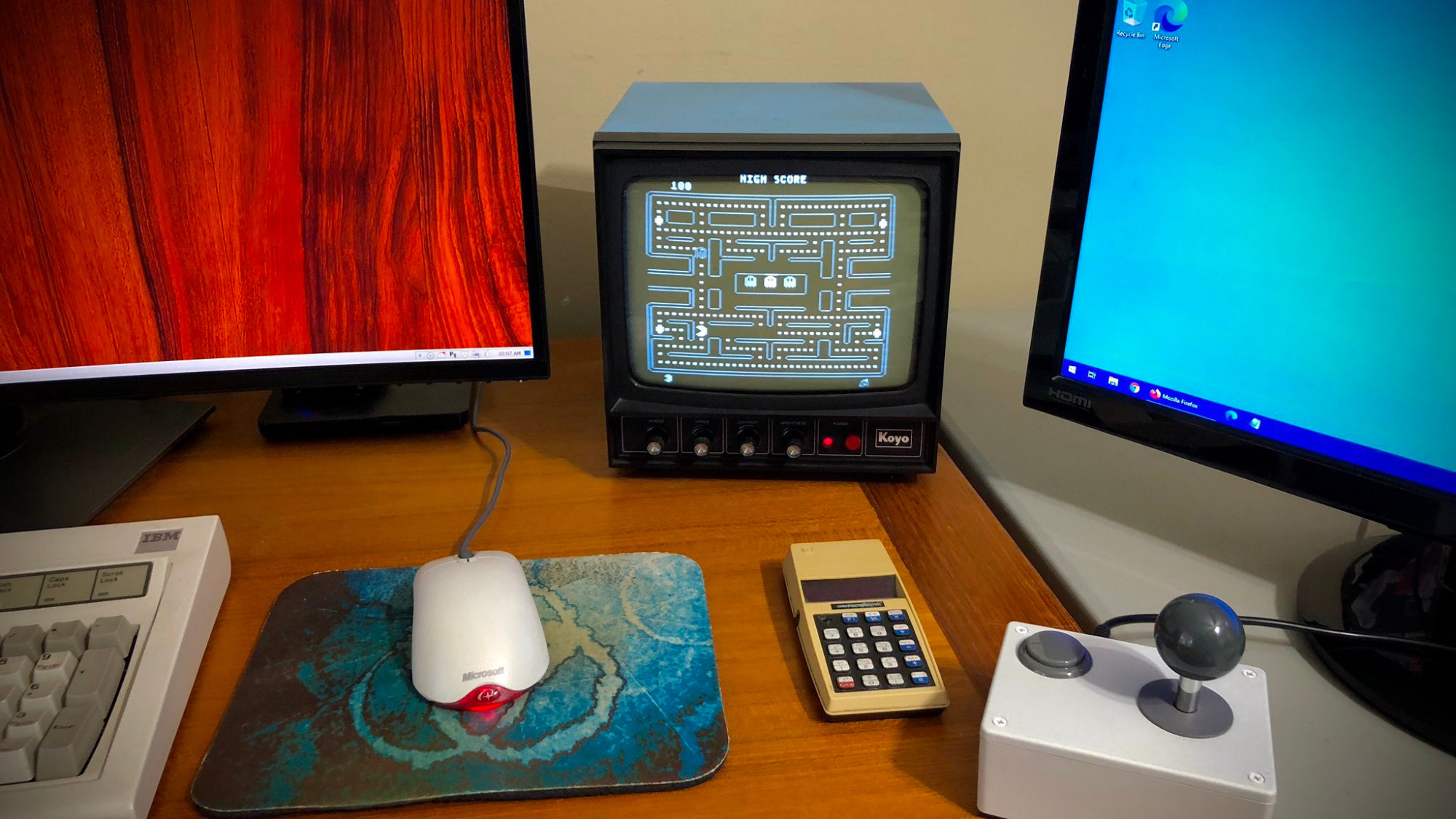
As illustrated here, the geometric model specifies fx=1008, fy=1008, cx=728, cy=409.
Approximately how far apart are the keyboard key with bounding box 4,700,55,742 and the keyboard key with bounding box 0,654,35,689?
0.04ft

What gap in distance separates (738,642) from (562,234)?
2.01 feet

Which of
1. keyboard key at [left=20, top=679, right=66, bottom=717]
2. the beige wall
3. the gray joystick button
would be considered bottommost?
keyboard key at [left=20, top=679, right=66, bottom=717]

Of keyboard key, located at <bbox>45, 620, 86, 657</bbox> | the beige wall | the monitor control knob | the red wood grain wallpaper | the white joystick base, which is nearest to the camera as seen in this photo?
the white joystick base

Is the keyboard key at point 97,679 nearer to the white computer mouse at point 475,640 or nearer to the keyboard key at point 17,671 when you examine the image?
the keyboard key at point 17,671

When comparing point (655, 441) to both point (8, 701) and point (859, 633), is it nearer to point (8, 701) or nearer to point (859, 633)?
point (859, 633)

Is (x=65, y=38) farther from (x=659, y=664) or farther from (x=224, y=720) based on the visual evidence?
(x=659, y=664)

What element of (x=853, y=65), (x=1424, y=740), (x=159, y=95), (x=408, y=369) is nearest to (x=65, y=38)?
(x=159, y=95)

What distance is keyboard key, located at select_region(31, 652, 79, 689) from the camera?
58 centimetres

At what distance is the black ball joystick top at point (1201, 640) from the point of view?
0.51 m

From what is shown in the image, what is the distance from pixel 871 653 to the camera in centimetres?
65

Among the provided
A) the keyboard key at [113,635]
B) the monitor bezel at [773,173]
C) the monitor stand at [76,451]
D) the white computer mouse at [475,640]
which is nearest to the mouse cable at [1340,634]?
the monitor bezel at [773,173]

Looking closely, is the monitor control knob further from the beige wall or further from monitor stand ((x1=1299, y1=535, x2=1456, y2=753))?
monitor stand ((x1=1299, y1=535, x2=1456, y2=753))

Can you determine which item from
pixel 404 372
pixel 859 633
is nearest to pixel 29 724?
pixel 404 372

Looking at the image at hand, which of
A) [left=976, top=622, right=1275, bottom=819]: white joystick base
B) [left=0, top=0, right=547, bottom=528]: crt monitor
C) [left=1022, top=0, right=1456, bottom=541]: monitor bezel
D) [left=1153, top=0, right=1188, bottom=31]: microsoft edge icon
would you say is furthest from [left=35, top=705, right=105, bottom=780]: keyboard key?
[left=1153, top=0, right=1188, bottom=31]: microsoft edge icon
